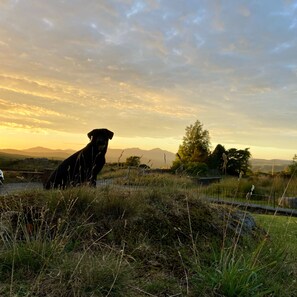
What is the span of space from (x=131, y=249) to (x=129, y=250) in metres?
0.03

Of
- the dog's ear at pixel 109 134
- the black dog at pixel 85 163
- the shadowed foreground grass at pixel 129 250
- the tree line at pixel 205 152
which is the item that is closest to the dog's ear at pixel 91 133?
the black dog at pixel 85 163

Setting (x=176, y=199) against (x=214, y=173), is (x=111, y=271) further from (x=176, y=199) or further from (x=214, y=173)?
(x=214, y=173)

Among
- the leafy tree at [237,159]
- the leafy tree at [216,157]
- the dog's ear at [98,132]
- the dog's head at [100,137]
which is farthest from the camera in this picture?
the leafy tree at [216,157]

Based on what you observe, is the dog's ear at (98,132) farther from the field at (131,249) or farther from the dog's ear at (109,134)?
the field at (131,249)

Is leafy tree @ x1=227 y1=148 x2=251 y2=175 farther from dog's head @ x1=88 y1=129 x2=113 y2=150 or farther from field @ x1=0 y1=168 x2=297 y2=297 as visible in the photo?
field @ x1=0 y1=168 x2=297 y2=297

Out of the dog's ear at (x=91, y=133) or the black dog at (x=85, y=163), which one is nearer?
the black dog at (x=85, y=163)

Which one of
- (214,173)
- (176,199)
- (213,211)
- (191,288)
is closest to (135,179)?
(176,199)

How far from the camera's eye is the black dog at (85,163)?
19.9 ft

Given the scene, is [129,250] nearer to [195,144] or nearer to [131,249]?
[131,249]

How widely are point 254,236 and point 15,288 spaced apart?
2930 millimetres

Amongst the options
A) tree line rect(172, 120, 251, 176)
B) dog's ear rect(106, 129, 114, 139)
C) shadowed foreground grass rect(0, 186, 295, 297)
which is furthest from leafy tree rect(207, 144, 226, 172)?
shadowed foreground grass rect(0, 186, 295, 297)

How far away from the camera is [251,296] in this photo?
2.79 metres

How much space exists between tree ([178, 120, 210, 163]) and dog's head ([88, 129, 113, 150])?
21.7 meters

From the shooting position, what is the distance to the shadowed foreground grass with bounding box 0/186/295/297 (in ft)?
9.00
